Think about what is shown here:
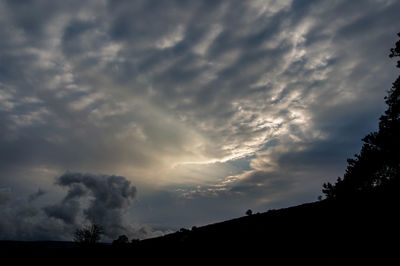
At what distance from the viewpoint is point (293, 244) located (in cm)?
529

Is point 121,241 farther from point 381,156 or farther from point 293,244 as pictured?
point 381,156

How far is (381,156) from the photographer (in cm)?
2927

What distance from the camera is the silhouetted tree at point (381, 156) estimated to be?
28.2 metres

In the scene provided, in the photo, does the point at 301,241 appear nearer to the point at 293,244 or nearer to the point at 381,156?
the point at 293,244

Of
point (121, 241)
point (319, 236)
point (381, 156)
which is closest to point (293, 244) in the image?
point (319, 236)

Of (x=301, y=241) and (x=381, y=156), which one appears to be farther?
(x=381, y=156)

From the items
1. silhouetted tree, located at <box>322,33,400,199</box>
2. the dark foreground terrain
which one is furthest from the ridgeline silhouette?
silhouetted tree, located at <box>322,33,400,199</box>

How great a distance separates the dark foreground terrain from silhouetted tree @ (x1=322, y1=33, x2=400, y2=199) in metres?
25.3

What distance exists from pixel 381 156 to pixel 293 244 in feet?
103

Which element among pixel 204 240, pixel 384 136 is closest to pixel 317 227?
pixel 204 240

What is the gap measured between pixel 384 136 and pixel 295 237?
3063 centimetres

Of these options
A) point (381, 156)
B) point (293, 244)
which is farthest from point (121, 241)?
point (381, 156)

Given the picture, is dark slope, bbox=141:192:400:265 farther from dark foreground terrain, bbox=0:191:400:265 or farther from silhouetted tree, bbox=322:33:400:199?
silhouetted tree, bbox=322:33:400:199

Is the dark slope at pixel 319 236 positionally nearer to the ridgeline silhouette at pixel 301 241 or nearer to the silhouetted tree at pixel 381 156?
the ridgeline silhouette at pixel 301 241
